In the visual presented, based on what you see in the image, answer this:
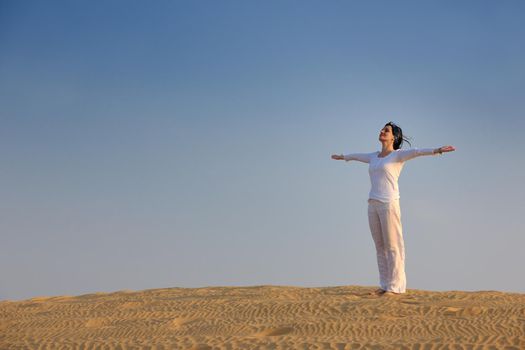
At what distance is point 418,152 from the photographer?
1038 cm

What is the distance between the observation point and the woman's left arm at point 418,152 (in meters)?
9.95

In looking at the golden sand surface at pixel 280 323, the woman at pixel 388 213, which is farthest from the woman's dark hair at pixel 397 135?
the golden sand surface at pixel 280 323

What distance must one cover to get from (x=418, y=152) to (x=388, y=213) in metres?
1.19

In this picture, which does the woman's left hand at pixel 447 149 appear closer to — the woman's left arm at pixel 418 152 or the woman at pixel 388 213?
the woman's left arm at pixel 418 152

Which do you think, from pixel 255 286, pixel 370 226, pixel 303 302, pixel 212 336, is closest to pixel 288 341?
pixel 212 336

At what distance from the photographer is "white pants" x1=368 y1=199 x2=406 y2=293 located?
10.7 metres

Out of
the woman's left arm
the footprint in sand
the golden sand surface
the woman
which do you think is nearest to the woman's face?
the woman

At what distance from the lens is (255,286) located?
46.5 feet

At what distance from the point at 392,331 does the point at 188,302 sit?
168 inches

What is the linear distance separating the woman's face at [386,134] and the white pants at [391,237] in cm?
112

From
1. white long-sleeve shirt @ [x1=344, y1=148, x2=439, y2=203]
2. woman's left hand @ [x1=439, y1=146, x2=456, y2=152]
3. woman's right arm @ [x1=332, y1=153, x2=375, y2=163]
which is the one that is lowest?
white long-sleeve shirt @ [x1=344, y1=148, x2=439, y2=203]

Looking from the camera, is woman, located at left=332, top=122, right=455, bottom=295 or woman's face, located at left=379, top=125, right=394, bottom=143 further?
woman's face, located at left=379, top=125, right=394, bottom=143

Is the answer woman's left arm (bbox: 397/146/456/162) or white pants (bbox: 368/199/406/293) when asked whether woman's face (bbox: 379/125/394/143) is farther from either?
white pants (bbox: 368/199/406/293)

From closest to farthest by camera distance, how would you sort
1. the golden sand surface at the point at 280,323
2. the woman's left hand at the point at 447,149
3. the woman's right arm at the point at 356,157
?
the golden sand surface at the point at 280,323, the woman's left hand at the point at 447,149, the woman's right arm at the point at 356,157
